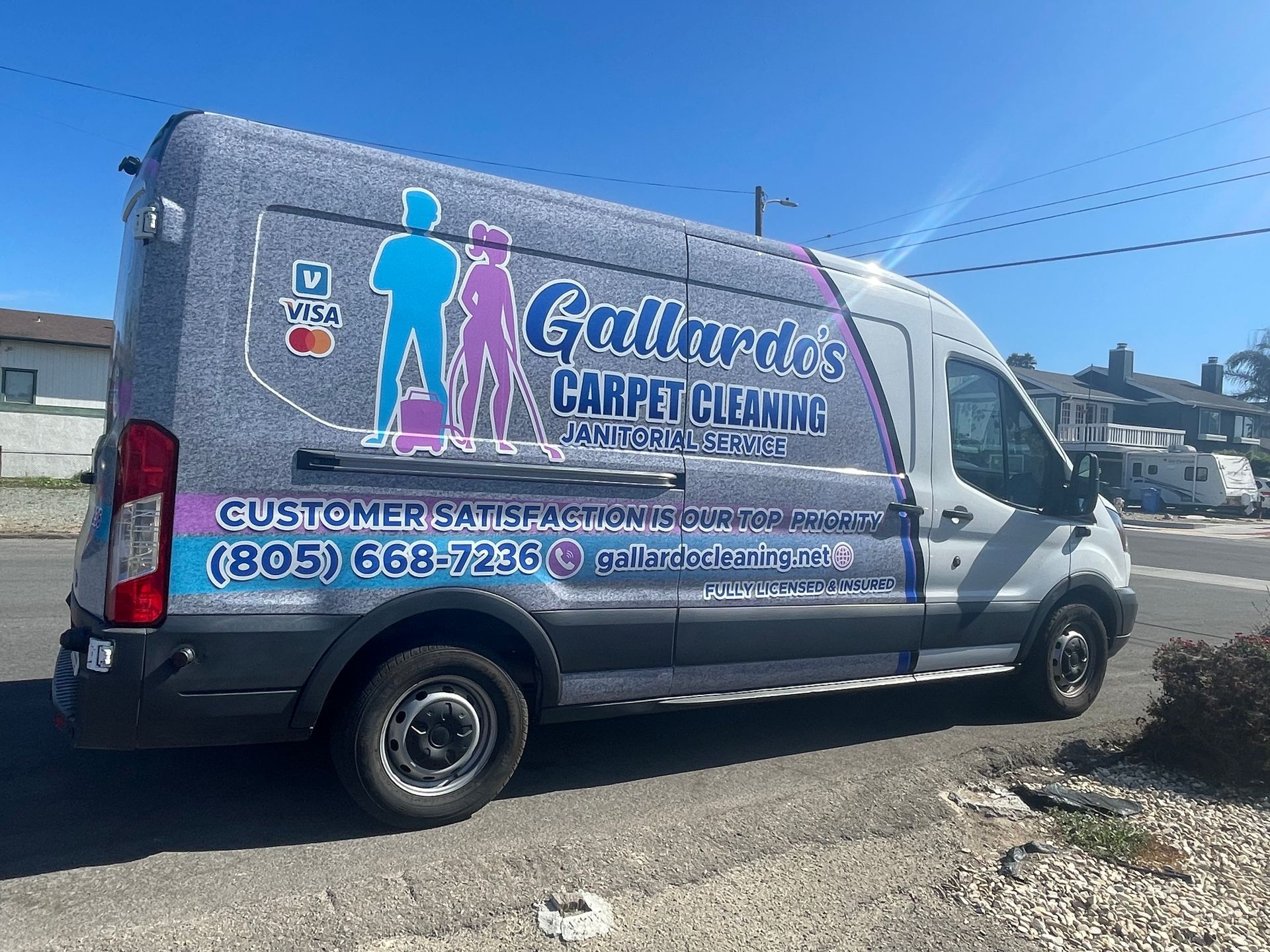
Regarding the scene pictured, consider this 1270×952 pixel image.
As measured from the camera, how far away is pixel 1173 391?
53750 mm

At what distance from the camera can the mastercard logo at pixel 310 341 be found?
11.6 feet

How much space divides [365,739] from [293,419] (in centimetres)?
127

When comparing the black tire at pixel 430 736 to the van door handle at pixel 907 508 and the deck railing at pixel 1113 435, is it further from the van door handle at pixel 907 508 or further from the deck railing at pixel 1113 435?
the deck railing at pixel 1113 435

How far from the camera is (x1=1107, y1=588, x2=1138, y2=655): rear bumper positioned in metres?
6.34

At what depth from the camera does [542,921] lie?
318 centimetres

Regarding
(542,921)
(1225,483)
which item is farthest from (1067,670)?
(1225,483)

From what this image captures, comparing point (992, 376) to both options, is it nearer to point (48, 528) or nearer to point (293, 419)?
point (293, 419)

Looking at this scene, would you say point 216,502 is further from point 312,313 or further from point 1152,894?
point 1152,894

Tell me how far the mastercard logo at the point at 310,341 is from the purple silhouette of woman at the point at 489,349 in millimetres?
491

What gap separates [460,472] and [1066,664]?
438 centimetres

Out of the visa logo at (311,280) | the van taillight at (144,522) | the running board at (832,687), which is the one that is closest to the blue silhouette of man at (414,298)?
the visa logo at (311,280)

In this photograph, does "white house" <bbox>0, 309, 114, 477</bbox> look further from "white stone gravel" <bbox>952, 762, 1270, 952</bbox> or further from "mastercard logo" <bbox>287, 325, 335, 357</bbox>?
"white stone gravel" <bbox>952, 762, 1270, 952</bbox>

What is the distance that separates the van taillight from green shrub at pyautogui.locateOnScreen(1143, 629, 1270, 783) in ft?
16.3

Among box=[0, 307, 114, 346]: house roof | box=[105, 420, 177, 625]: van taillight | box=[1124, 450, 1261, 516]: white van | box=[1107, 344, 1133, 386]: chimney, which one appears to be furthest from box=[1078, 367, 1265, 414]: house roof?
box=[105, 420, 177, 625]: van taillight
